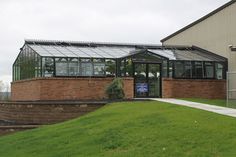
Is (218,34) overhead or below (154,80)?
overhead

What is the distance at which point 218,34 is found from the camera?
38.4 metres

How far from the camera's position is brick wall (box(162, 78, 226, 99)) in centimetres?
3488

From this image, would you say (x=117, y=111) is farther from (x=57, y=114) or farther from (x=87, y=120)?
(x=57, y=114)

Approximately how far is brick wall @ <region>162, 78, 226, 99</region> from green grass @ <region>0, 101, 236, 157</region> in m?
12.4

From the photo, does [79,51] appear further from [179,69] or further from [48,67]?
[179,69]

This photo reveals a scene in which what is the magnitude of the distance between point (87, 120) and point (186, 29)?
24.0 m

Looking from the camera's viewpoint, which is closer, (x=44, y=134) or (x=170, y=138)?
(x=170, y=138)

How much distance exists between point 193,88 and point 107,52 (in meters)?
6.65

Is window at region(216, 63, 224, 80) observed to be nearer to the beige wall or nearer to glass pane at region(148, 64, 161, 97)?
the beige wall

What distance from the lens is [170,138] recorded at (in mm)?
15359

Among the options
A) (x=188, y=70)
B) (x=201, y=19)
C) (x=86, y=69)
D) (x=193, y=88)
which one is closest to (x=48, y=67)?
(x=86, y=69)

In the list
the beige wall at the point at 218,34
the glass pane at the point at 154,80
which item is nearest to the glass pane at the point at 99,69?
the glass pane at the point at 154,80

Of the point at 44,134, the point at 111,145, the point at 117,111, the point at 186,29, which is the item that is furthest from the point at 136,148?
the point at 186,29

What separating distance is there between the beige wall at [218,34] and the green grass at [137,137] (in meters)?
15.7
